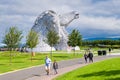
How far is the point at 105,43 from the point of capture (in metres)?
168

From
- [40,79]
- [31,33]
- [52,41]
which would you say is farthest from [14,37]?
[40,79]

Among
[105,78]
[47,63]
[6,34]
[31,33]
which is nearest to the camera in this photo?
[105,78]

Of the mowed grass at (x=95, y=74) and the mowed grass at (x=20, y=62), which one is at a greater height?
the mowed grass at (x=20, y=62)

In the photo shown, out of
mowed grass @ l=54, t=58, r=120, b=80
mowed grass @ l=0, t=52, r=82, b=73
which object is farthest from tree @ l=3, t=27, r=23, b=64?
mowed grass @ l=54, t=58, r=120, b=80

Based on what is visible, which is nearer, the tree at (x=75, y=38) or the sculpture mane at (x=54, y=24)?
the tree at (x=75, y=38)

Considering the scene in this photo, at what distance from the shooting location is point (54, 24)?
373 ft

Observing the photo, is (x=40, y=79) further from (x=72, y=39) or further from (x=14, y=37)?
(x=72, y=39)

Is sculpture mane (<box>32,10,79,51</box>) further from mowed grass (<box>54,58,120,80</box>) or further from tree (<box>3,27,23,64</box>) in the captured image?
mowed grass (<box>54,58,120,80</box>)

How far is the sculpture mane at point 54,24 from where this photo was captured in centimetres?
11294

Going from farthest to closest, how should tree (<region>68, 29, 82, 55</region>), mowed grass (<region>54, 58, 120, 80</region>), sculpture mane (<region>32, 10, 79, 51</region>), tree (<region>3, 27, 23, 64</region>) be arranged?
sculpture mane (<region>32, 10, 79, 51</region>), tree (<region>68, 29, 82, 55</region>), tree (<region>3, 27, 23, 64</region>), mowed grass (<region>54, 58, 120, 80</region>)

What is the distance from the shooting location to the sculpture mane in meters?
113

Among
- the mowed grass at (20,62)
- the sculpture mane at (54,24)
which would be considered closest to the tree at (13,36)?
the mowed grass at (20,62)

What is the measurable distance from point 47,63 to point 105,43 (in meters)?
138

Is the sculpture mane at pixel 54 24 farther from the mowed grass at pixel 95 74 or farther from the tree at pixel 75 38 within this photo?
the mowed grass at pixel 95 74
